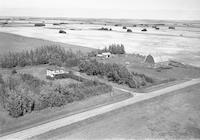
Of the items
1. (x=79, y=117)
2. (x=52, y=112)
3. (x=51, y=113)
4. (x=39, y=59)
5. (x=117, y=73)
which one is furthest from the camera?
(x=39, y=59)

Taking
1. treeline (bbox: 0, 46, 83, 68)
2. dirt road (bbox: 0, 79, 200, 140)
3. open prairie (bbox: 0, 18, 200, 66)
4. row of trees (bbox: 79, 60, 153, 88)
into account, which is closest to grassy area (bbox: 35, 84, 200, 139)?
dirt road (bbox: 0, 79, 200, 140)

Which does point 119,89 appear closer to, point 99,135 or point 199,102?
point 199,102

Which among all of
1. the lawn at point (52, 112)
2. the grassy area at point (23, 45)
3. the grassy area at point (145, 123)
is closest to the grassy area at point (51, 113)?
Answer: the lawn at point (52, 112)

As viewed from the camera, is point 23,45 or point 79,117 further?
point 23,45

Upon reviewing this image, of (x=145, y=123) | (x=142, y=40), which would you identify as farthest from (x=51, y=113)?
(x=142, y=40)

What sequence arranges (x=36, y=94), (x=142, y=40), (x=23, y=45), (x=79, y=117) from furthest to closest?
(x=142, y=40) → (x=23, y=45) → (x=36, y=94) → (x=79, y=117)

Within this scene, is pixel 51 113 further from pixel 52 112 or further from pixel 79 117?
pixel 79 117

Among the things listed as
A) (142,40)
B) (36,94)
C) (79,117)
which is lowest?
(79,117)

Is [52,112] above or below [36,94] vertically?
below
